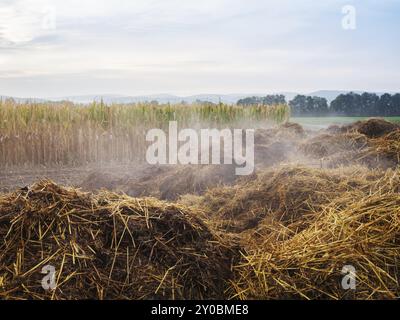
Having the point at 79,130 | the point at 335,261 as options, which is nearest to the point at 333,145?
the point at 335,261

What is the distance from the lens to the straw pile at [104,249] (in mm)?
2682

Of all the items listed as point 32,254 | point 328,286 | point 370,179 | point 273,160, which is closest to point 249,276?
point 328,286

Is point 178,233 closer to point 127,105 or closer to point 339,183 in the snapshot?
point 339,183

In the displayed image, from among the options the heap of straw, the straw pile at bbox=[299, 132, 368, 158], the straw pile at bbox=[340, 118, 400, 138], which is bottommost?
the heap of straw

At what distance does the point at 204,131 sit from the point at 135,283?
8916 mm

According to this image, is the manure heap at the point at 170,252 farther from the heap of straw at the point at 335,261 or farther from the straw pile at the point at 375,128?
the straw pile at the point at 375,128

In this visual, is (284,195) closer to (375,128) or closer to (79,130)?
(375,128)

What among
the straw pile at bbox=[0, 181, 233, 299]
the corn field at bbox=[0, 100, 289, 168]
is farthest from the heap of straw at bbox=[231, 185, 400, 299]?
the corn field at bbox=[0, 100, 289, 168]

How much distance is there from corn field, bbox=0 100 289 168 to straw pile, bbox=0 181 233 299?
665 centimetres

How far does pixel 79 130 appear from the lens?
10227mm

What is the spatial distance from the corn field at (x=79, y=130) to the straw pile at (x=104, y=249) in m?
6.65

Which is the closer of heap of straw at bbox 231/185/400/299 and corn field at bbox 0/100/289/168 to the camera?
heap of straw at bbox 231/185/400/299

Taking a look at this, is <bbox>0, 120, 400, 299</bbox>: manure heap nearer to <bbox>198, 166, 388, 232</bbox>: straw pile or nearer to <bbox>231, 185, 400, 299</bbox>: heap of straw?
<bbox>231, 185, 400, 299</bbox>: heap of straw

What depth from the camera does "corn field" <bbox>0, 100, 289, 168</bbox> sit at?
375 inches
